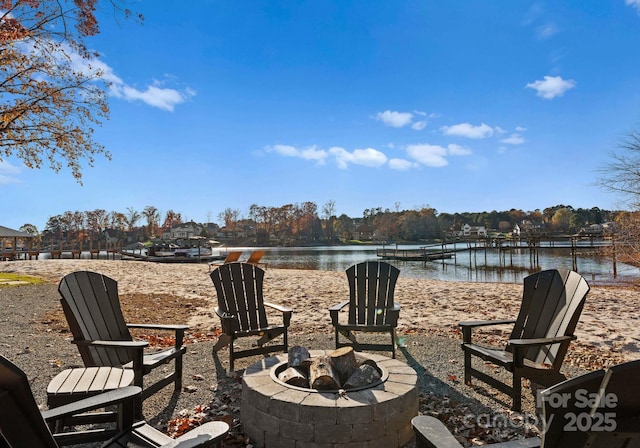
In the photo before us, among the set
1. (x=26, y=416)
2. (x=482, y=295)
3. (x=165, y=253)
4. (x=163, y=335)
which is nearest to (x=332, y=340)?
(x=163, y=335)

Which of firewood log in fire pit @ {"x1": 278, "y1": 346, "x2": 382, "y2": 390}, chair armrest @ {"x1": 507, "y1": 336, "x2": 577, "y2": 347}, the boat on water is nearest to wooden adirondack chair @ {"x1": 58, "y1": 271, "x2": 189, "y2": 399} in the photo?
firewood log in fire pit @ {"x1": 278, "y1": 346, "x2": 382, "y2": 390}

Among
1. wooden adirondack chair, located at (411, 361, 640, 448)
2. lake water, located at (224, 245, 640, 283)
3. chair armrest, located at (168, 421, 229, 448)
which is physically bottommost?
lake water, located at (224, 245, 640, 283)

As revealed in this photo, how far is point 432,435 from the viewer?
158cm

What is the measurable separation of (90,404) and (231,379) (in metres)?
2.17

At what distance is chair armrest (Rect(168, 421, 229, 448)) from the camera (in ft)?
5.00

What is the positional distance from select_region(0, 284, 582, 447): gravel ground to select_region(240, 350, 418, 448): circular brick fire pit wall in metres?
0.27

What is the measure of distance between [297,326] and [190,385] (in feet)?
8.73

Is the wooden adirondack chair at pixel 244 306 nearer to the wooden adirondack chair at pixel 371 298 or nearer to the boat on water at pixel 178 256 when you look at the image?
the wooden adirondack chair at pixel 371 298

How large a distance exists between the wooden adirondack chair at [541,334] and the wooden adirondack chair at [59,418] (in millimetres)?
2360

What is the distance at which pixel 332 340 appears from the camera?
5.16 meters

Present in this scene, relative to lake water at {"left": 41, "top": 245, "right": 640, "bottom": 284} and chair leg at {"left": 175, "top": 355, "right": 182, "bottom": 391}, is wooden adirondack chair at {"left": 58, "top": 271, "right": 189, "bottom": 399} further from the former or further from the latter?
lake water at {"left": 41, "top": 245, "right": 640, "bottom": 284}

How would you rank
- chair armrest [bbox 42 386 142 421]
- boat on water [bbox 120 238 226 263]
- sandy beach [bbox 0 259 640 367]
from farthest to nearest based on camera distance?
boat on water [bbox 120 238 226 263] < sandy beach [bbox 0 259 640 367] < chair armrest [bbox 42 386 142 421]

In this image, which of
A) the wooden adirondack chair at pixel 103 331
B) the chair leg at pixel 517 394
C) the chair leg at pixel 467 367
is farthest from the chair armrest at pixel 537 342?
the wooden adirondack chair at pixel 103 331

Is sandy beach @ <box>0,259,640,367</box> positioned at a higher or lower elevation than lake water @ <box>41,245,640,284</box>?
higher
